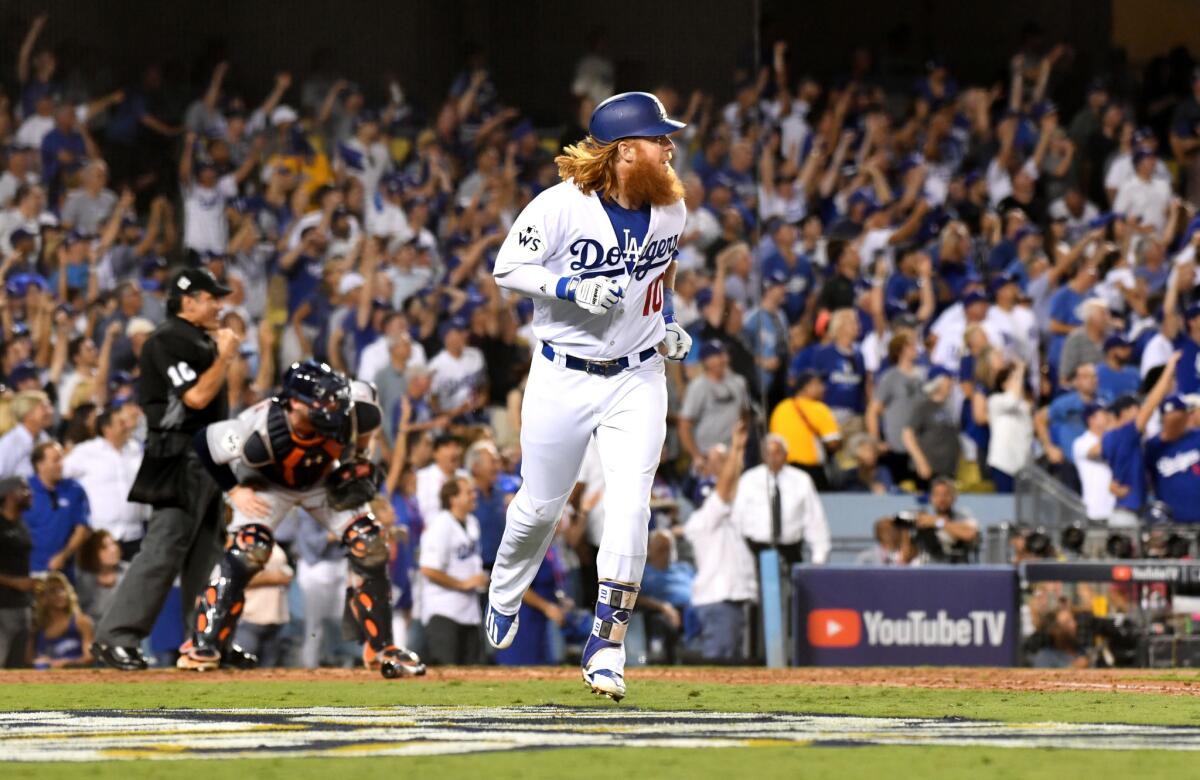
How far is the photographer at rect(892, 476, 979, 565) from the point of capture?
1166 centimetres

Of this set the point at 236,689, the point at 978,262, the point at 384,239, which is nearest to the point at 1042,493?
the point at 978,262

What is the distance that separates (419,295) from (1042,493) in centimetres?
465

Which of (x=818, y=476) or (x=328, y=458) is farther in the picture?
(x=818, y=476)

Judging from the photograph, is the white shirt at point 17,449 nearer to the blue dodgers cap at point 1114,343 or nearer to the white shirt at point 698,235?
the white shirt at point 698,235

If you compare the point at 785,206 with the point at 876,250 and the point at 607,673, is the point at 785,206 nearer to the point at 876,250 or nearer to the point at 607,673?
the point at 876,250

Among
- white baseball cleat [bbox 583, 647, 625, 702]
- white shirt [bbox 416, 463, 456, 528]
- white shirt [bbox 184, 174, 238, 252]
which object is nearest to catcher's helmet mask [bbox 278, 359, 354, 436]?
white baseball cleat [bbox 583, 647, 625, 702]

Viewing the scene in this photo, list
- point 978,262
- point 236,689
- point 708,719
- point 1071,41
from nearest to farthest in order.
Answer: point 708,719, point 236,689, point 978,262, point 1071,41

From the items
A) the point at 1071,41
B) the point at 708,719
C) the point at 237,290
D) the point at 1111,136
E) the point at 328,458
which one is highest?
the point at 1071,41

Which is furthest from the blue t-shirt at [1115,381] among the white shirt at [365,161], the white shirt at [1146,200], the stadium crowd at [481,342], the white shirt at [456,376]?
the white shirt at [365,161]

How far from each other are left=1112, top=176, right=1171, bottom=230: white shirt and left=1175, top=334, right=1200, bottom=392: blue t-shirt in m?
2.76

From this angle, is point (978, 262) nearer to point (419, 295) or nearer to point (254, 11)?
point (419, 295)

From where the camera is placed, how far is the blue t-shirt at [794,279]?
47.1 feet

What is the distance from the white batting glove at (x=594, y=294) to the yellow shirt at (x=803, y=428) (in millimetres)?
7142

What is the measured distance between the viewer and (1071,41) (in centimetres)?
1927
